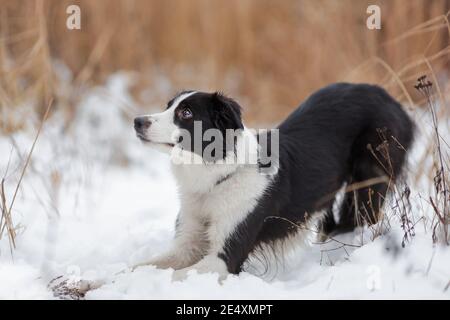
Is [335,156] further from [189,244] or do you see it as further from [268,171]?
[189,244]

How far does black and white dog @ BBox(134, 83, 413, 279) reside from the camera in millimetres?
3322

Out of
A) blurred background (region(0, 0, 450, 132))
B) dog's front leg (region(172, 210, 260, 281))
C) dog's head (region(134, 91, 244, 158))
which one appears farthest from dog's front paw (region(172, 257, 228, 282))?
blurred background (region(0, 0, 450, 132))

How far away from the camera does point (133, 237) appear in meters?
4.03

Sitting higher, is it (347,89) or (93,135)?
(347,89)

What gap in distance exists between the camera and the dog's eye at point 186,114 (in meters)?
3.36

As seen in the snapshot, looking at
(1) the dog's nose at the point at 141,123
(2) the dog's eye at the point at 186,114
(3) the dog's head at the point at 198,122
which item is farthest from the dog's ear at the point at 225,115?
(1) the dog's nose at the point at 141,123

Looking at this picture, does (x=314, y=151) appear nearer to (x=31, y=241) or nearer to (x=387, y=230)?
(x=387, y=230)

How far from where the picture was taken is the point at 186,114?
336 cm

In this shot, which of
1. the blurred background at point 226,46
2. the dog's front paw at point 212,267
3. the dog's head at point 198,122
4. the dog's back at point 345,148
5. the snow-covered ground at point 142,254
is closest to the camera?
the snow-covered ground at point 142,254

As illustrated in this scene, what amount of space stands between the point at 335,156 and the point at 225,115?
868 mm

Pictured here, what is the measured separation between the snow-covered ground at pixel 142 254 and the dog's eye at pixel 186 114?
25.6 inches

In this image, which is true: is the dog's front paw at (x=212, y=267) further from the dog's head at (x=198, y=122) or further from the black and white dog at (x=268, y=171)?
the dog's head at (x=198, y=122)

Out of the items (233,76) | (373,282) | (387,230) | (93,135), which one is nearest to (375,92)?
(387,230)
